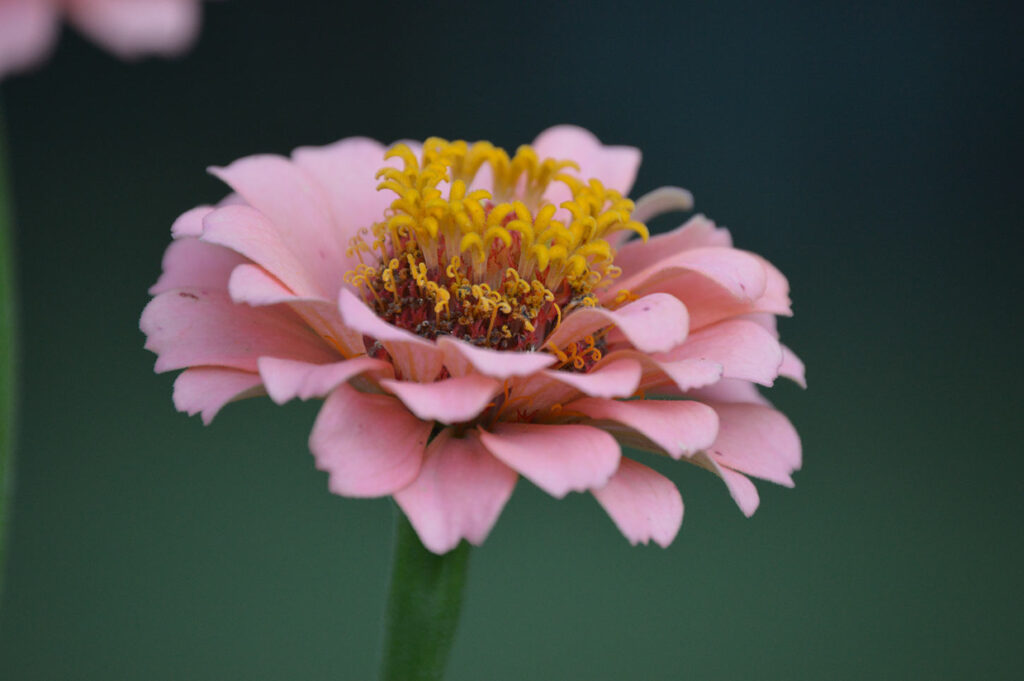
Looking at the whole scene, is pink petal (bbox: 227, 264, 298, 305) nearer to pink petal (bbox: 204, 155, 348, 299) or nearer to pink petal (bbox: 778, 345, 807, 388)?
pink petal (bbox: 204, 155, 348, 299)

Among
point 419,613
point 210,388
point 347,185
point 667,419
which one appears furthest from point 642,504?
point 347,185

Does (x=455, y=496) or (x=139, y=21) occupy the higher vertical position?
(x=139, y=21)

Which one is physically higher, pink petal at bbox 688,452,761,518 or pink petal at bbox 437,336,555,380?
pink petal at bbox 437,336,555,380

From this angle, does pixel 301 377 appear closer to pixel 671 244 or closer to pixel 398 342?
pixel 398 342

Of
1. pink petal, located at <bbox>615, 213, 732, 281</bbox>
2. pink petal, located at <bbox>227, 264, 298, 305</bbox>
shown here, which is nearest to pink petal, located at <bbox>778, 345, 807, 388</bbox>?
pink petal, located at <bbox>615, 213, 732, 281</bbox>

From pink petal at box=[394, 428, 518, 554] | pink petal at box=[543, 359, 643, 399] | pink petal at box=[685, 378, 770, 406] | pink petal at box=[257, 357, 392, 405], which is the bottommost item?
pink petal at box=[685, 378, 770, 406]

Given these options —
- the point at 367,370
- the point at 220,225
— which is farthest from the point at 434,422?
the point at 220,225
